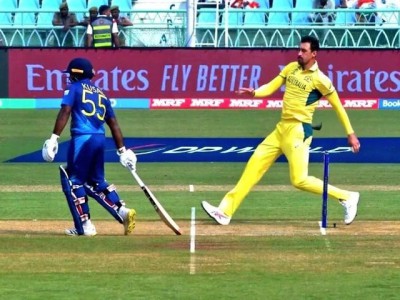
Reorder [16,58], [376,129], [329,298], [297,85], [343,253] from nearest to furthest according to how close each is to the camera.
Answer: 1. [329,298]
2. [343,253]
3. [297,85]
4. [376,129]
5. [16,58]

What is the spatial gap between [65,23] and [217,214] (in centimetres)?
1710

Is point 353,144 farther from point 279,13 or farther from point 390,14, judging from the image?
point 390,14

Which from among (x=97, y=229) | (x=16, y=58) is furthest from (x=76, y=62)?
(x=16, y=58)

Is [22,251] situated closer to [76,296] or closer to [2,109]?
[76,296]

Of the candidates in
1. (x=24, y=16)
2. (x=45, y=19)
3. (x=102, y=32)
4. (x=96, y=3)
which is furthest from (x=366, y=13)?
(x=24, y=16)

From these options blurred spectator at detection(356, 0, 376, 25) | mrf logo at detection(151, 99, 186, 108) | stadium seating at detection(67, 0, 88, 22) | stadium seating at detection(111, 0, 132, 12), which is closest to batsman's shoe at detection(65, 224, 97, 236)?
mrf logo at detection(151, 99, 186, 108)

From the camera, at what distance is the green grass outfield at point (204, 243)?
9383mm

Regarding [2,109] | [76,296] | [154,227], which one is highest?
[76,296]

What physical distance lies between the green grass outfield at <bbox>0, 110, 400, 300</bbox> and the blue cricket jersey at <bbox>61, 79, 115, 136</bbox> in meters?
1.06

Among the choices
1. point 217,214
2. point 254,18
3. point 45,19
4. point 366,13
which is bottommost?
point 45,19

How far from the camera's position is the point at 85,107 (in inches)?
472

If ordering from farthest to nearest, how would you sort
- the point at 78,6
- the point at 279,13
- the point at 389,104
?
1. the point at 78,6
2. the point at 279,13
3. the point at 389,104

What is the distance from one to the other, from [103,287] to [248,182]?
3.98 metres

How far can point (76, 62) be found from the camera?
39.8 feet
